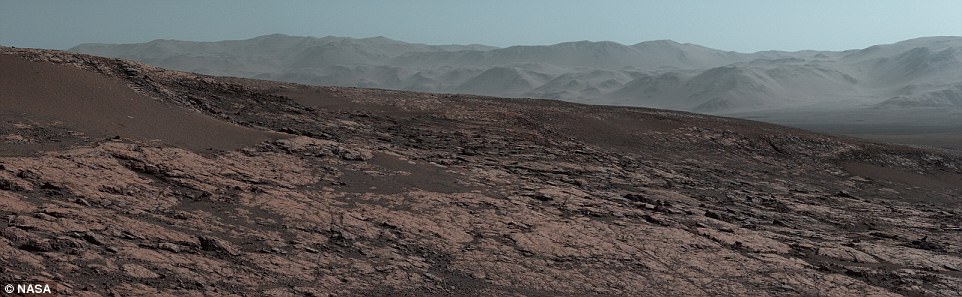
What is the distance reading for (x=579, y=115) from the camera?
56.2ft

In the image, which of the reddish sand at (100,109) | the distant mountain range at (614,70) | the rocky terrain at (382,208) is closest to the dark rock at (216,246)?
the rocky terrain at (382,208)

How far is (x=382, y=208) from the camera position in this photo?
8.16 meters

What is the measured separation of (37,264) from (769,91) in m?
90.4

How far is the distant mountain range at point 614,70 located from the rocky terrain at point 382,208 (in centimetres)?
6587

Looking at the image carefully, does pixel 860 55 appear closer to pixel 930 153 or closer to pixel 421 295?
pixel 930 153

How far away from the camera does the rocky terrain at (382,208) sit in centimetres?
596

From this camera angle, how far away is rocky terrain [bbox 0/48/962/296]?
5.96 m

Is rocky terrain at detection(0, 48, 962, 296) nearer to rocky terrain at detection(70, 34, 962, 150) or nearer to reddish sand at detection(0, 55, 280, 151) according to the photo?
reddish sand at detection(0, 55, 280, 151)

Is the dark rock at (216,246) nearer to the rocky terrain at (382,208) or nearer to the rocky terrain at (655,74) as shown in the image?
the rocky terrain at (382,208)

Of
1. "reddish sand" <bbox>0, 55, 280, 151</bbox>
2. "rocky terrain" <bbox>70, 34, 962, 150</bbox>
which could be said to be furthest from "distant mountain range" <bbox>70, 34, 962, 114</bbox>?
"reddish sand" <bbox>0, 55, 280, 151</bbox>

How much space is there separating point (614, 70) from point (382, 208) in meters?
107

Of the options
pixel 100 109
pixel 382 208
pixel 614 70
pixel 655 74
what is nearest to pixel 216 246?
pixel 382 208

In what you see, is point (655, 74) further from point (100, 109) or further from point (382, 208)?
point (382, 208)

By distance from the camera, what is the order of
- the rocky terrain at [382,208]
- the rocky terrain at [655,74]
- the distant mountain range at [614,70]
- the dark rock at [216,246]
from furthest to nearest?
the distant mountain range at [614,70], the rocky terrain at [655,74], the dark rock at [216,246], the rocky terrain at [382,208]
